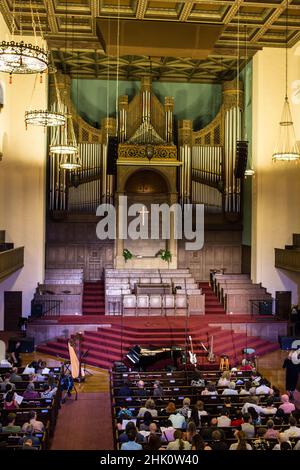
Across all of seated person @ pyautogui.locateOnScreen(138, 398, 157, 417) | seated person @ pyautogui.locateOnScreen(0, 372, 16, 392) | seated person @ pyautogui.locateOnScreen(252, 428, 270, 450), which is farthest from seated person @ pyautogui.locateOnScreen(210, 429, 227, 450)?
seated person @ pyautogui.locateOnScreen(0, 372, 16, 392)

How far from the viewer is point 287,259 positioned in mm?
18031

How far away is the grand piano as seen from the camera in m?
13.4

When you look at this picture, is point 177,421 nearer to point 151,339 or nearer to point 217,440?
point 217,440

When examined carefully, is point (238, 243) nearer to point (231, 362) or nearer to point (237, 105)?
point (237, 105)

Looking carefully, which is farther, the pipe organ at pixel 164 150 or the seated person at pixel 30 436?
the pipe organ at pixel 164 150

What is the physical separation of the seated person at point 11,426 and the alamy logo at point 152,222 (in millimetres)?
13118

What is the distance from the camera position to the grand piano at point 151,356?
13.4 meters

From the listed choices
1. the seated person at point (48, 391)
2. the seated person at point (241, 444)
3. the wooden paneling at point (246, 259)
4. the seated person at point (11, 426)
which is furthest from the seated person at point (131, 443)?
the wooden paneling at point (246, 259)

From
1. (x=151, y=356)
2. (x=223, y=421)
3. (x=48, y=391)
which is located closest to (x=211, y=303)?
(x=151, y=356)

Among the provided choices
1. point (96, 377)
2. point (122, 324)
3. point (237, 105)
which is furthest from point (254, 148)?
point (96, 377)

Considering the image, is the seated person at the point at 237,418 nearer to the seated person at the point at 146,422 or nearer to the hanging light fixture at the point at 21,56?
the seated person at the point at 146,422

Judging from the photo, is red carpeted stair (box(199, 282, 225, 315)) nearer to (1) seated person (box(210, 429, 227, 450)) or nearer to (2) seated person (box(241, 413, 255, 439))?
(2) seated person (box(241, 413, 255, 439))

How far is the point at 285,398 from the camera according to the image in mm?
9391

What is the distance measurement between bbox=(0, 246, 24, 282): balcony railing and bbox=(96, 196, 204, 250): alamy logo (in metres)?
4.45
